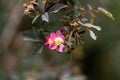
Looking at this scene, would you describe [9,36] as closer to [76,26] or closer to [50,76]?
[50,76]

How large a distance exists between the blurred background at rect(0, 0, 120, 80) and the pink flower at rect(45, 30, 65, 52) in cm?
127

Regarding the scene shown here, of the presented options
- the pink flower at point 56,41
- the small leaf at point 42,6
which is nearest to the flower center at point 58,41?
the pink flower at point 56,41

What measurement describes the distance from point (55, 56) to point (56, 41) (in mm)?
1603

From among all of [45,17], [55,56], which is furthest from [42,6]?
[55,56]

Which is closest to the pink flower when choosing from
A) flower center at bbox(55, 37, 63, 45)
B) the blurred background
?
flower center at bbox(55, 37, 63, 45)

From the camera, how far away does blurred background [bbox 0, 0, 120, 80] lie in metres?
2.63

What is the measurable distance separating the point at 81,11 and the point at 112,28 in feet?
5.60

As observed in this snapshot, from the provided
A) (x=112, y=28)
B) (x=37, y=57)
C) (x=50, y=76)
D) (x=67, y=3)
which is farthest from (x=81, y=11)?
(x=112, y=28)

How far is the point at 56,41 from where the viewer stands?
122 centimetres

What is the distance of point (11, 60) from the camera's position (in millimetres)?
3107

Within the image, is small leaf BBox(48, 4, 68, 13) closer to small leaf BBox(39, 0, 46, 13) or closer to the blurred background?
small leaf BBox(39, 0, 46, 13)

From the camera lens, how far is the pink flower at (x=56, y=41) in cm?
121

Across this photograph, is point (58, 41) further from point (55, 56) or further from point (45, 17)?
point (55, 56)

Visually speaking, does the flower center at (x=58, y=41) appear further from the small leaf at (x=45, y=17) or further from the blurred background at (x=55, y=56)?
the blurred background at (x=55, y=56)
